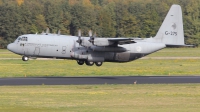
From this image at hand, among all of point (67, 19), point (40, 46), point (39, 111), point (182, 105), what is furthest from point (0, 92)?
point (67, 19)

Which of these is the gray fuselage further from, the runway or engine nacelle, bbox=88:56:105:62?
the runway

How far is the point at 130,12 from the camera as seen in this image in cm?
13938

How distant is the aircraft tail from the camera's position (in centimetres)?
5534

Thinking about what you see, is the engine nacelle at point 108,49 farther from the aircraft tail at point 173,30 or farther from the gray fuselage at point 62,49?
the aircraft tail at point 173,30

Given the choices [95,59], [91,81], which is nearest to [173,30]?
[95,59]

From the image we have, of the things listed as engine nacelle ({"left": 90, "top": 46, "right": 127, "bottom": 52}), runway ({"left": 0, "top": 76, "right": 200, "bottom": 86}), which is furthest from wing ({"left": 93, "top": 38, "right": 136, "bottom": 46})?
runway ({"left": 0, "top": 76, "right": 200, "bottom": 86})

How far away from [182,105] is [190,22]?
351 feet

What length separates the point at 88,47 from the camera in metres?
52.9

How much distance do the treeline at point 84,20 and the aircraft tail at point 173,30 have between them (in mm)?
67000

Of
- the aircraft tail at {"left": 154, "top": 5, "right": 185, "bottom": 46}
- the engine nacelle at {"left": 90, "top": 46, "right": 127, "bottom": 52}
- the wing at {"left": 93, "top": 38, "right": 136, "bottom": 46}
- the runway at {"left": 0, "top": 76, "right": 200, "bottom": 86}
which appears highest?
the aircraft tail at {"left": 154, "top": 5, "right": 185, "bottom": 46}

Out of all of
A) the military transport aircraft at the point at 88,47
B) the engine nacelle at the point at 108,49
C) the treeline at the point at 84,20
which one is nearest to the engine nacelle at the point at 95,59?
the military transport aircraft at the point at 88,47

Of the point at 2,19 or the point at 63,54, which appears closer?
the point at 63,54

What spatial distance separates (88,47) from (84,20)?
247ft

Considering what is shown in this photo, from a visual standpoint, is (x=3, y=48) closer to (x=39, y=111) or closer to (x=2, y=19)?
(x=2, y=19)
